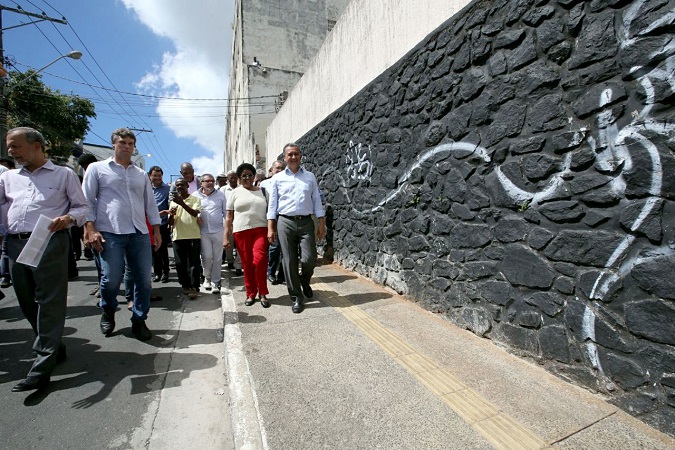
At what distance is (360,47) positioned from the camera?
533 centimetres

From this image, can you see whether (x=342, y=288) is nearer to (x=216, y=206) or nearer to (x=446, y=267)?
(x=446, y=267)

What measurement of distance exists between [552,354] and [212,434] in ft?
7.70

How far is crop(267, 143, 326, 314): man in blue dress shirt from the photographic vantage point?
395 cm

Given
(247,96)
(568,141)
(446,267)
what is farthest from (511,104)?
(247,96)

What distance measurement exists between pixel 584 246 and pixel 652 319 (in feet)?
1.67

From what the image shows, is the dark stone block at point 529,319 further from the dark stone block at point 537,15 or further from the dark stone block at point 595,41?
the dark stone block at point 537,15

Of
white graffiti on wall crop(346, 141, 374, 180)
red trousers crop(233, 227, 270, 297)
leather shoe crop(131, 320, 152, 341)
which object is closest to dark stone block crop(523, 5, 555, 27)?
white graffiti on wall crop(346, 141, 374, 180)

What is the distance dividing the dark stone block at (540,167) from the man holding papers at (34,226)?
3.53m

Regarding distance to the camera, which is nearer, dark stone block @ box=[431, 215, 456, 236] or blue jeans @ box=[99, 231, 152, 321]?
blue jeans @ box=[99, 231, 152, 321]

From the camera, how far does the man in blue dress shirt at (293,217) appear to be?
13.0ft

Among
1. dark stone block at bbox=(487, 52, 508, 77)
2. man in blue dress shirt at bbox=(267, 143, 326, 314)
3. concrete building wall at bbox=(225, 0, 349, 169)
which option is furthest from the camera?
concrete building wall at bbox=(225, 0, 349, 169)

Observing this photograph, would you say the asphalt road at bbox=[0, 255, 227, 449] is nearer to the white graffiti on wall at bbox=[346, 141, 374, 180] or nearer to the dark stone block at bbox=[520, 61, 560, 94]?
the white graffiti on wall at bbox=[346, 141, 374, 180]

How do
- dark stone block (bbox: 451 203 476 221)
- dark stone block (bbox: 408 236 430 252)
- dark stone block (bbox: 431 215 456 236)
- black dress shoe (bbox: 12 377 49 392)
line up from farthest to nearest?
dark stone block (bbox: 408 236 430 252) → dark stone block (bbox: 431 215 456 236) → dark stone block (bbox: 451 203 476 221) → black dress shoe (bbox: 12 377 49 392)

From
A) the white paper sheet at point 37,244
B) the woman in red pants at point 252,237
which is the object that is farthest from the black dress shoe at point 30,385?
the woman in red pants at point 252,237
